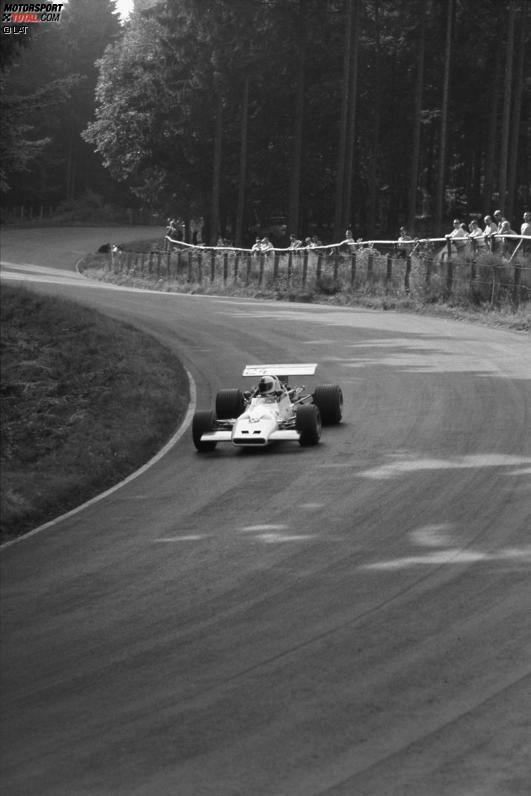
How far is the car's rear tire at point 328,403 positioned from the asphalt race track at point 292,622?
0.28 metres

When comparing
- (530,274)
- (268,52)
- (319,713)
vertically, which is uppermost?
(268,52)

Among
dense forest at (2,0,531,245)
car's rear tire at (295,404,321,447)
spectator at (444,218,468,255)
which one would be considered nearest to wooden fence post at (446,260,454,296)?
spectator at (444,218,468,255)

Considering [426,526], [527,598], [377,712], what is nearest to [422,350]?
[426,526]

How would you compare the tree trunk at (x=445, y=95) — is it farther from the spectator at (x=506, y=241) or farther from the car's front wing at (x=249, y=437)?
the car's front wing at (x=249, y=437)

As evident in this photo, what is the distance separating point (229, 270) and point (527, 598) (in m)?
38.1

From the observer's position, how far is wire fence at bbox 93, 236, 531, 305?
3466 cm

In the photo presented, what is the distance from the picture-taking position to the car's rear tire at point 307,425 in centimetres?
1914

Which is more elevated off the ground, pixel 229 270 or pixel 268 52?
pixel 268 52

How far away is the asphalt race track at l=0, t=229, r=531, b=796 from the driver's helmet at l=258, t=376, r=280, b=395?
3.75 ft

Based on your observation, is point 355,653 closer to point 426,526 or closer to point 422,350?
point 426,526

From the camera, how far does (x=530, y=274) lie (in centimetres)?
3369

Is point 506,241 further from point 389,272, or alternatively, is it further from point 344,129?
point 344,129

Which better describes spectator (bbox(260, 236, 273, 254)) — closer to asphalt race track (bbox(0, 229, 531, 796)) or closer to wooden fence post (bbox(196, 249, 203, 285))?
wooden fence post (bbox(196, 249, 203, 285))

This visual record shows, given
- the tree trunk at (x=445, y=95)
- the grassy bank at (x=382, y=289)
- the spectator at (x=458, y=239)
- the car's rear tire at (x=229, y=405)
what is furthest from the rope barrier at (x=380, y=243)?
the car's rear tire at (x=229, y=405)
